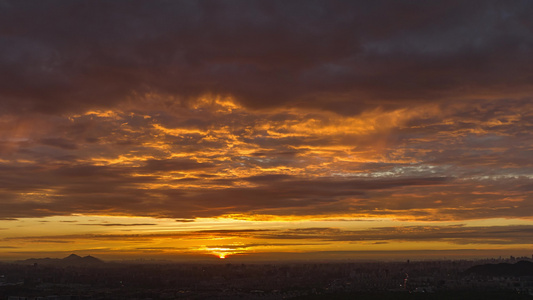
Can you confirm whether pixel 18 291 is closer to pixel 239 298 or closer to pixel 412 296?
pixel 239 298

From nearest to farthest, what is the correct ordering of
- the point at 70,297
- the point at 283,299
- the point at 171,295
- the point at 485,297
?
the point at 485,297 → the point at 70,297 → the point at 283,299 → the point at 171,295

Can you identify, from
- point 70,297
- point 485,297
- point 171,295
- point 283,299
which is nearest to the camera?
point 485,297

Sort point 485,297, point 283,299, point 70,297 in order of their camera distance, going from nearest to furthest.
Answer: point 485,297 < point 70,297 < point 283,299

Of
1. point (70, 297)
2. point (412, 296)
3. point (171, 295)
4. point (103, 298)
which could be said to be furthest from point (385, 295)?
point (70, 297)

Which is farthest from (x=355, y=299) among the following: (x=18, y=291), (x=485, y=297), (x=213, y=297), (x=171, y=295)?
(x=18, y=291)

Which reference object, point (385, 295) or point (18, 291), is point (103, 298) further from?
point (385, 295)

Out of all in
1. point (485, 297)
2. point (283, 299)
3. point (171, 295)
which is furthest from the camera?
point (171, 295)

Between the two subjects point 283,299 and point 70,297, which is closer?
point 70,297

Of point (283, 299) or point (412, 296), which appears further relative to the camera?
point (283, 299)
